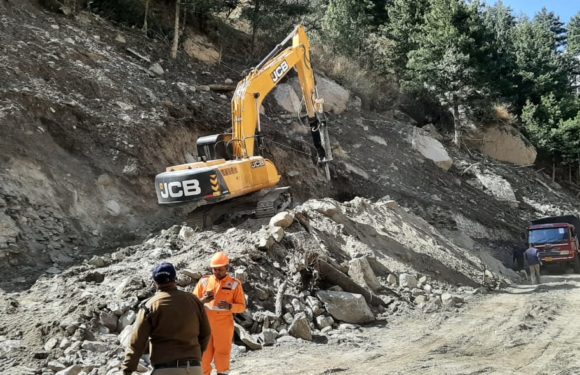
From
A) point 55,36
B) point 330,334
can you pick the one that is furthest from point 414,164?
point 330,334

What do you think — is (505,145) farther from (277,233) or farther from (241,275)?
(241,275)

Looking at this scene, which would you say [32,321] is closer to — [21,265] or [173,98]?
[21,265]

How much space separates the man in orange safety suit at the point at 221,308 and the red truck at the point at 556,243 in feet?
50.7

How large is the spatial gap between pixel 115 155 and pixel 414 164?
12.5m

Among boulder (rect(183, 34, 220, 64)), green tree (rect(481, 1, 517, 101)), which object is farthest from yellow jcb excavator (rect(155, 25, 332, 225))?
green tree (rect(481, 1, 517, 101))

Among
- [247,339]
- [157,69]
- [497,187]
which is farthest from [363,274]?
[497,187]

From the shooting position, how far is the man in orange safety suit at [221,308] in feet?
18.2

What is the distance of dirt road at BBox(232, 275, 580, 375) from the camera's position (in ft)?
21.8

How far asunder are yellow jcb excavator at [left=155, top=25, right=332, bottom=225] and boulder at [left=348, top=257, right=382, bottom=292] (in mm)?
2684

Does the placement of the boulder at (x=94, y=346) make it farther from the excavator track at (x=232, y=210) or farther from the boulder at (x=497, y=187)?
the boulder at (x=497, y=187)

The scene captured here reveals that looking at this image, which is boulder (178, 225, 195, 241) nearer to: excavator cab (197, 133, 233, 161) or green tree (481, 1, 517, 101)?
excavator cab (197, 133, 233, 161)

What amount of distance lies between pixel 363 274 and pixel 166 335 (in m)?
6.39

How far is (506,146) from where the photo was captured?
97.3 ft

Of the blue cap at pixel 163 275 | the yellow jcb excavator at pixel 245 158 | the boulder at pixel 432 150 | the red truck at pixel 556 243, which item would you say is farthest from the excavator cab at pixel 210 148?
the boulder at pixel 432 150
